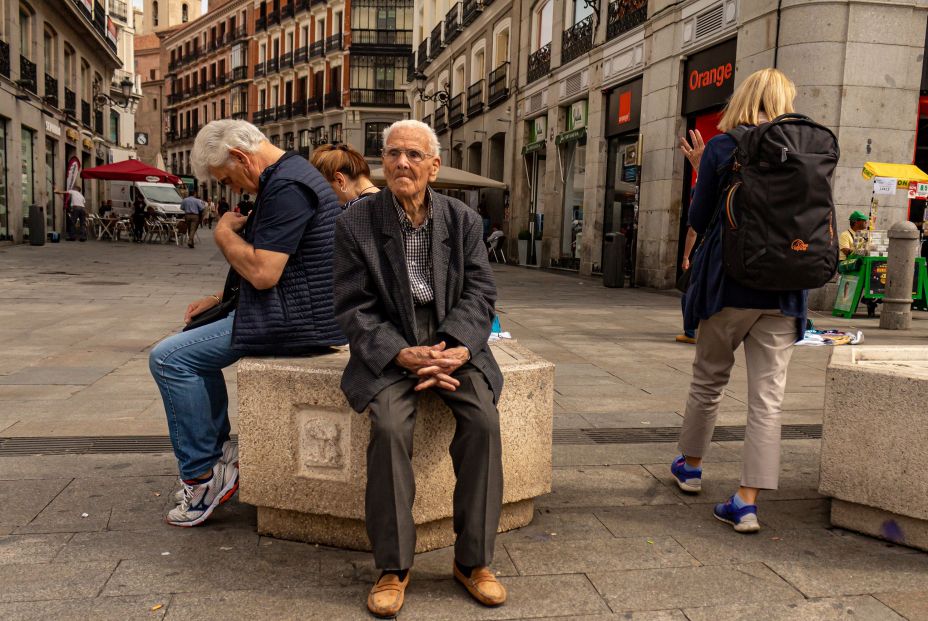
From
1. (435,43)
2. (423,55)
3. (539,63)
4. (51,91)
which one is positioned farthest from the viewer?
(423,55)

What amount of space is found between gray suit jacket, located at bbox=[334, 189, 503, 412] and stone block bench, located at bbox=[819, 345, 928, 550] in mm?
1399

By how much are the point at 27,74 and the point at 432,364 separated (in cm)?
2473

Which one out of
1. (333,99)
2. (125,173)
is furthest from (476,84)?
(333,99)

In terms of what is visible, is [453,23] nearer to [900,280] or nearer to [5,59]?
[5,59]

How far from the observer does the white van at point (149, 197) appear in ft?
99.4

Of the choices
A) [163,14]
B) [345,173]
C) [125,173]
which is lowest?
[345,173]

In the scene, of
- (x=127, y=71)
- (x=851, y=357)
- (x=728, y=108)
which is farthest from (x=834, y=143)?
(x=127, y=71)

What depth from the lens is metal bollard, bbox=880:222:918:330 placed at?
9.92 m

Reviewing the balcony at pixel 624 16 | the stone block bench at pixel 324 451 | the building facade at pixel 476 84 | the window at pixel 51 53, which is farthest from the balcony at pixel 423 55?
the stone block bench at pixel 324 451

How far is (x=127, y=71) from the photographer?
49.4 metres

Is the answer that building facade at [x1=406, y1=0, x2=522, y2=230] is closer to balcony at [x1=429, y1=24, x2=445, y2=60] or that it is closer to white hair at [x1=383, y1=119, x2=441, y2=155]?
balcony at [x1=429, y1=24, x2=445, y2=60]

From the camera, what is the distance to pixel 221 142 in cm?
328

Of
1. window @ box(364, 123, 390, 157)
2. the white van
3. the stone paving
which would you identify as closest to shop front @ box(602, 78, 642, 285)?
the stone paving

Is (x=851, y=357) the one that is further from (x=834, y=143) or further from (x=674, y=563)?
(x=674, y=563)
